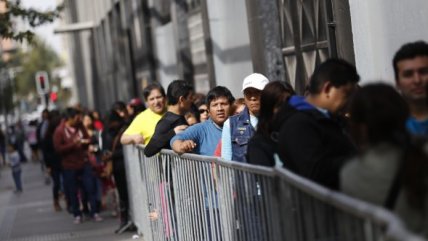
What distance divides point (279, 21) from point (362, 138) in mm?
10520

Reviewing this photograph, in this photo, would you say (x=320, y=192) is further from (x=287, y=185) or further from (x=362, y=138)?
(x=287, y=185)

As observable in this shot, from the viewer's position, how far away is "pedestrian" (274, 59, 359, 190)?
5.85 meters

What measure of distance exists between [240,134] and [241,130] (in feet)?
0.10

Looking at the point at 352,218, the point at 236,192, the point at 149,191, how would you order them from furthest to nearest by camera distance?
the point at 149,191 < the point at 236,192 < the point at 352,218

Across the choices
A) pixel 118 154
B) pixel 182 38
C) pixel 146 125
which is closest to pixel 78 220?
pixel 118 154

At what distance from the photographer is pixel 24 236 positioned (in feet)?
58.0

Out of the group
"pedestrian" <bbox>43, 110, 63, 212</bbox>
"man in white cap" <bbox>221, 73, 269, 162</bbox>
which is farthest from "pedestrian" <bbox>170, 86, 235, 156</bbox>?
"pedestrian" <bbox>43, 110, 63, 212</bbox>

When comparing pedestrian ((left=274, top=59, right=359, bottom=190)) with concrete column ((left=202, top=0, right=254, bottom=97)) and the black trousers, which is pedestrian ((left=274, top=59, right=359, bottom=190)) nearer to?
the black trousers

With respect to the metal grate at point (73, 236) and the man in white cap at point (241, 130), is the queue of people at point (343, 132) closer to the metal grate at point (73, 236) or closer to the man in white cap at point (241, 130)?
the man in white cap at point (241, 130)

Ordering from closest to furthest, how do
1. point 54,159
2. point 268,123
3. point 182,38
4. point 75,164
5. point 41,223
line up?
point 268,123 → point 75,164 → point 41,223 → point 54,159 → point 182,38

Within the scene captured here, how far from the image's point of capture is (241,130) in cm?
888

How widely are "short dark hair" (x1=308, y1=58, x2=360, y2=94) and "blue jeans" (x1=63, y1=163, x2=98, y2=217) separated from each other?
43.2 feet

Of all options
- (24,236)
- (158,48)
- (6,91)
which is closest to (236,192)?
(24,236)

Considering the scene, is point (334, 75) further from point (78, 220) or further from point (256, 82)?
point (78, 220)
